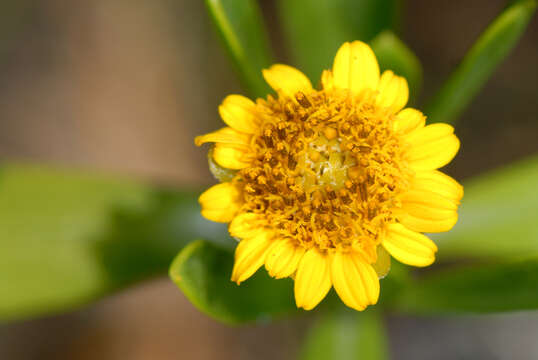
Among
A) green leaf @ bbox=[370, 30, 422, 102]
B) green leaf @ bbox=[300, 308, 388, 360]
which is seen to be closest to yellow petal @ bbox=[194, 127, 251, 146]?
green leaf @ bbox=[370, 30, 422, 102]

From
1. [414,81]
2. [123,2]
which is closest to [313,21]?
[414,81]

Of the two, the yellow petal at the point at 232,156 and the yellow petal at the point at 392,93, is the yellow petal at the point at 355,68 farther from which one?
the yellow petal at the point at 232,156

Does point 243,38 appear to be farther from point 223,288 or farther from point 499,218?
point 499,218

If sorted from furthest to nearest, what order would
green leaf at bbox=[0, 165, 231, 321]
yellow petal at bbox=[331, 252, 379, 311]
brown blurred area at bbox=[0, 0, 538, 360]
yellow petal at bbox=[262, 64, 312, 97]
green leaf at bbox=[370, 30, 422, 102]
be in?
brown blurred area at bbox=[0, 0, 538, 360]
green leaf at bbox=[0, 165, 231, 321]
green leaf at bbox=[370, 30, 422, 102]
yellow petal at bbox=[262, 64, 312, 97]
yellow petal at bbox=[331, 252, 379, 311]

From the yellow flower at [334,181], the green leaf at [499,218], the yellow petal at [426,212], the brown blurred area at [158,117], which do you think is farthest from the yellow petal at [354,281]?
the brown blurred area at [158,117]

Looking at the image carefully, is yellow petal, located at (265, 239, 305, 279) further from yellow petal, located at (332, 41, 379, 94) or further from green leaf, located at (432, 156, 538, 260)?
green leaf, located at (432, 156, 538, 260)

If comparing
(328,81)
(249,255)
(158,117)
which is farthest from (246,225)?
(158,117)
